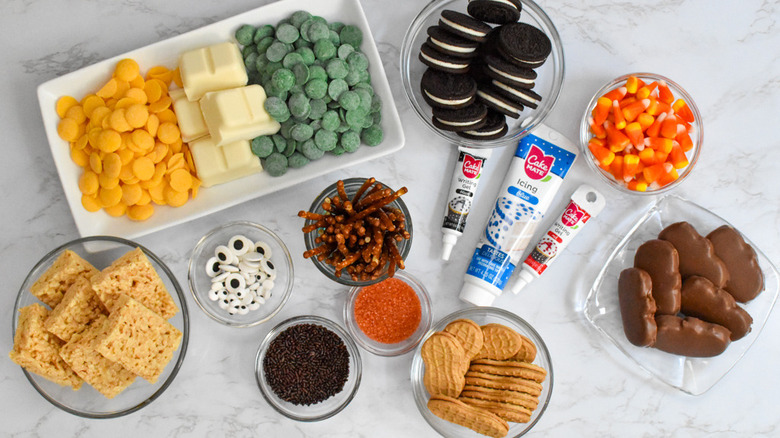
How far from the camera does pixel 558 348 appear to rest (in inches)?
64.3

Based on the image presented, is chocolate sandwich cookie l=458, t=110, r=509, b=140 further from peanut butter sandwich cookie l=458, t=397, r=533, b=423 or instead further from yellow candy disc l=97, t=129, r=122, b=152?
yellow candy disc l=97, t=129, r=122, b=152

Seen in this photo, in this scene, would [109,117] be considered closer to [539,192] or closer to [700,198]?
[539,192]

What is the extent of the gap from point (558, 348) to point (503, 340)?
286 millimetres

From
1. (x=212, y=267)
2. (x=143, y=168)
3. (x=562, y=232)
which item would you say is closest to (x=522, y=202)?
(x=562, y=232)

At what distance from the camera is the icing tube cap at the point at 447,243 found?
1560 mm

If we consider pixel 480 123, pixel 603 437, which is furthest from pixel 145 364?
pixel 603 437

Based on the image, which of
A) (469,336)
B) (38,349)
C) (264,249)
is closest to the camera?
(38,349)

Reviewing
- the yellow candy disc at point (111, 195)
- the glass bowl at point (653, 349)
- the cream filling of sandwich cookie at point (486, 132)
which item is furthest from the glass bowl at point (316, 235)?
the glass bowl at point (653, 349)

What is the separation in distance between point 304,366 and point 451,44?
892 millimetres

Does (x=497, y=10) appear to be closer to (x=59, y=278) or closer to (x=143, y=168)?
(x=143, y=168)

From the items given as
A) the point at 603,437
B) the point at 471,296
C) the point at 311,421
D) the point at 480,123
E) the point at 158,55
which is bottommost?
the point at 603,437

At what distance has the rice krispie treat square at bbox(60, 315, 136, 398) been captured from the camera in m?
1.31

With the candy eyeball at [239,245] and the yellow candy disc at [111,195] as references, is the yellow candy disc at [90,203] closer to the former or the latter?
the yellow candy disc at [111,195]

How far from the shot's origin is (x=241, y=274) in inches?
59.1
